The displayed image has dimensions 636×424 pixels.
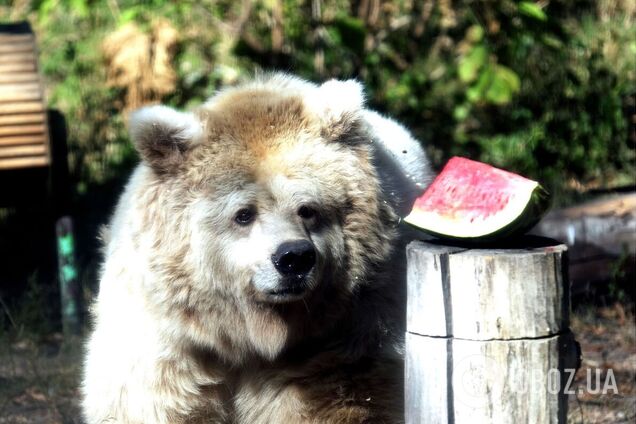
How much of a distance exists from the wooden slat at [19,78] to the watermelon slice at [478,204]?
12.1ft

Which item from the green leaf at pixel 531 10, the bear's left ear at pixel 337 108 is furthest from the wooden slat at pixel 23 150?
the green leaf at pixel 531 10

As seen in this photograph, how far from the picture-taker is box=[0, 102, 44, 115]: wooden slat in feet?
20.0

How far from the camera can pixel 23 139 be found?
6121mm

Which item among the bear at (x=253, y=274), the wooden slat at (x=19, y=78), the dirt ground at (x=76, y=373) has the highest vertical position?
the wooden slat at (x=19, y=78)

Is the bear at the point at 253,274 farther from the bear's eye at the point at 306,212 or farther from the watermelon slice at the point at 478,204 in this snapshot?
the watermelon slice at the point at 478,204

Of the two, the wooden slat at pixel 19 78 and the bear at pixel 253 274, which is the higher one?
the wooden slat at pixel 19 78

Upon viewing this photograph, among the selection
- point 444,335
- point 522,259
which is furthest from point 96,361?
point 522,259

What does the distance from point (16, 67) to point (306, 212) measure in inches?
132

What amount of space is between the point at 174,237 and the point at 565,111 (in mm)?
5311

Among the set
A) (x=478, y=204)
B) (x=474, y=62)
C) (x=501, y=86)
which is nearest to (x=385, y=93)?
(x=474, y=62)

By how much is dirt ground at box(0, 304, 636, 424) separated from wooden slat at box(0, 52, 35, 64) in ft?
5.64

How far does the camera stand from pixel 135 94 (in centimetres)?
824

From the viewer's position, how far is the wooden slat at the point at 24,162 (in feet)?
19.9

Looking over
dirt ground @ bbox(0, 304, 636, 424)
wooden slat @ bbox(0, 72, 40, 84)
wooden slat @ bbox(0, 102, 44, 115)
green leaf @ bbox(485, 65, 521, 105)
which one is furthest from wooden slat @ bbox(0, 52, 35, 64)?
green leaf @ bbox(485, 65, 521, 105)
